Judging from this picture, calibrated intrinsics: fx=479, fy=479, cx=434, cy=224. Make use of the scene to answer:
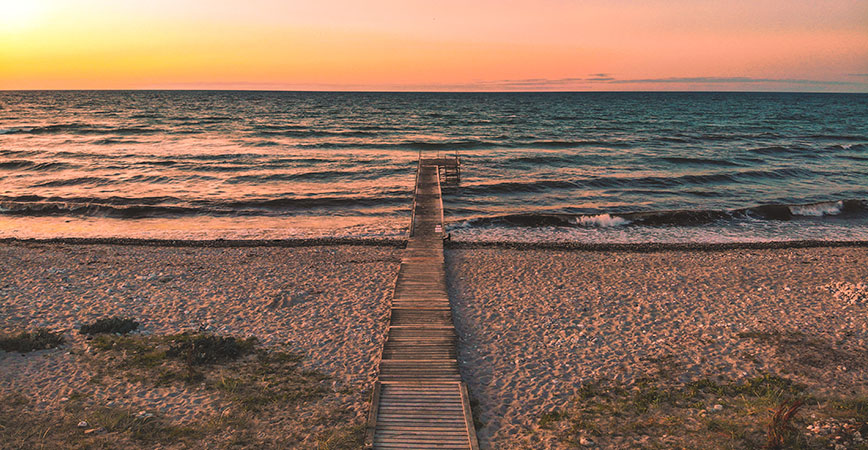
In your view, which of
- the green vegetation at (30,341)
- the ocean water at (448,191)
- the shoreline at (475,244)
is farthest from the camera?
the ocean water at (448,191)

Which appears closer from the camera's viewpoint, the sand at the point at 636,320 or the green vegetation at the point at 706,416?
the green vegetation at the point at 706,416

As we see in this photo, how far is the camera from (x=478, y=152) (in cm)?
3884

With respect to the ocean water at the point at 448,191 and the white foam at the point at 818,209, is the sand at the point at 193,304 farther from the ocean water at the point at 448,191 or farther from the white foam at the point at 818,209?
the white foam at the point at 818,209

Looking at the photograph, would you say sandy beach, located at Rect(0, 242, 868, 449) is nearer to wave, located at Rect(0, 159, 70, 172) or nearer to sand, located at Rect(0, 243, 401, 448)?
sand, located at Rect(0, 243, 401, 448)

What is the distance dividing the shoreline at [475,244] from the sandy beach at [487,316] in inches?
16.3

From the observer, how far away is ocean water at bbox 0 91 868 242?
19.9 m

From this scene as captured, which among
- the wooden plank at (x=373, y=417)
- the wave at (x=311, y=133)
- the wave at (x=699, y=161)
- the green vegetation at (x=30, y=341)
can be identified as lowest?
the wooden plank at (x=373, y=417)

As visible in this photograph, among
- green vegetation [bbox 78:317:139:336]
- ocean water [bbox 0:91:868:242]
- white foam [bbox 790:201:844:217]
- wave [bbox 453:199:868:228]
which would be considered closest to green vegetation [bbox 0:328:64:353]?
green vegetation [bbox 78:317:139:336]

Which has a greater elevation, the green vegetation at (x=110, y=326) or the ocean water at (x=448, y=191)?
the ocean water at (x=448, y=191)

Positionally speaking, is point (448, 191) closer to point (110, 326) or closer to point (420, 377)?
point (110, 326)

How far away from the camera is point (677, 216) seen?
831 inches

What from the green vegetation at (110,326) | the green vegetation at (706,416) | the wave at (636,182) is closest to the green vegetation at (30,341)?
the green vegetation at (110,326)

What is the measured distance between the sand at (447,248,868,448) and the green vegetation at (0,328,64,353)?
8.16 meters

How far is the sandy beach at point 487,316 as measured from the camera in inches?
318
